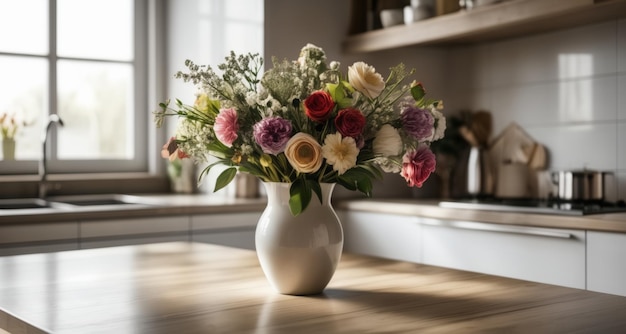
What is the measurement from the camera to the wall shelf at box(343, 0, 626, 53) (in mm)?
2922

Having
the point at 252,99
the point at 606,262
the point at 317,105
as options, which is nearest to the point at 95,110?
the point at 606,262

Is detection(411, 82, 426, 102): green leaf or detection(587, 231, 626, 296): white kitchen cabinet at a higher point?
detection(411, 82, 426, 102): green leaf

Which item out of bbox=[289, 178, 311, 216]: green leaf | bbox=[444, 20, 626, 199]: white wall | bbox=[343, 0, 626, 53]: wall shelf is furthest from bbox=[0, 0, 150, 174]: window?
bbox=[289, 178, 311, 216]: green leaf

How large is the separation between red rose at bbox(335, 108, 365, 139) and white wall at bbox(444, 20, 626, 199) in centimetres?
218

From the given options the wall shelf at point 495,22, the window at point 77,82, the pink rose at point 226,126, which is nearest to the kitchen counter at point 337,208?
the window at point 77,82

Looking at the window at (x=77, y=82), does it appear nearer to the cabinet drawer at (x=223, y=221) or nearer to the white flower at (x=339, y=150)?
the cabinet drawer at (x=223, y=221)

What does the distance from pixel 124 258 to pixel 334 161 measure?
33.5 inches

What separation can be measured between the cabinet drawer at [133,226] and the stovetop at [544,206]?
1.15 metres

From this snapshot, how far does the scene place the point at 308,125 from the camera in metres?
1.52

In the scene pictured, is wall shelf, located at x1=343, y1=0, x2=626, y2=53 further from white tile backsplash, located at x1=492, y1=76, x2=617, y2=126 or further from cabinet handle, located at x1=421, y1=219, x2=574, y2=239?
cabinet handle, located at x1=421, y1=219, x2=574, y2=239

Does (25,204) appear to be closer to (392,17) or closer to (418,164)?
(392,17)

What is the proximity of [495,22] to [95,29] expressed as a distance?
Answer: 219cm

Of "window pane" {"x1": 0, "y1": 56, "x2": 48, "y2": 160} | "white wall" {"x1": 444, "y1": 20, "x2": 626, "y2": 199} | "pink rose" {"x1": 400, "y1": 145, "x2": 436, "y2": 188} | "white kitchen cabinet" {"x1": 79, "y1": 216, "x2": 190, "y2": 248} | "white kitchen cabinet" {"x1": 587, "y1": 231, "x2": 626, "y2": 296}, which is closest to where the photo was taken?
"pink rose" {"x1": 400, "y1": 145, "x2": 436, "y2": 188}

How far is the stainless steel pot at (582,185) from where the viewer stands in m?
3.20
